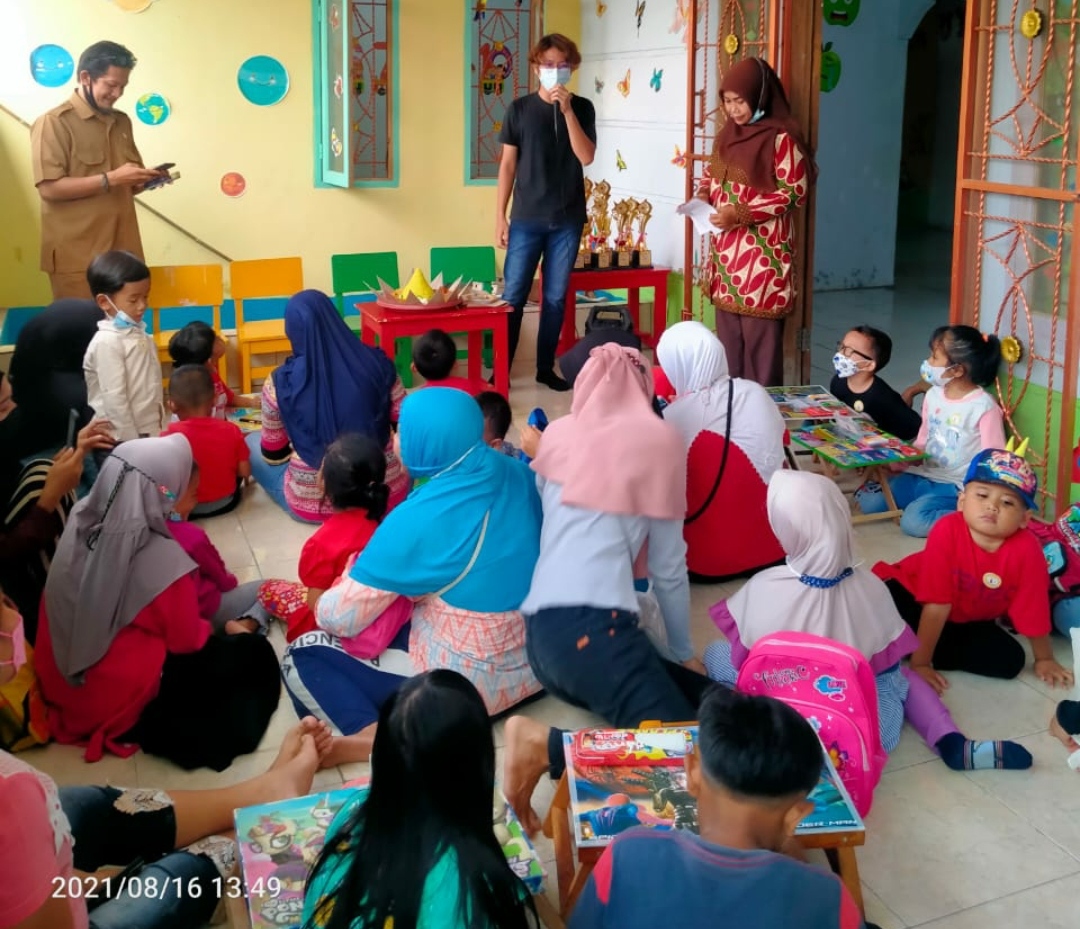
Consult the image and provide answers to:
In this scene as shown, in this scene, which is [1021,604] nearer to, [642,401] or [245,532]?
[642,401]

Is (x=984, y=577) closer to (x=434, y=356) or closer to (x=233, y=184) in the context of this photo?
(x=434, y=356)

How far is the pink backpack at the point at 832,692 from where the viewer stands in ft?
8.32

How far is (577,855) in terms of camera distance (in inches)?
88.1

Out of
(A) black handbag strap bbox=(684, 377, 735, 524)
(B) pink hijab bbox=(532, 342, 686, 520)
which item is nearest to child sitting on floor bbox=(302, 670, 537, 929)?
(B) pink hijab bbox=(532, 342, 686, 520)

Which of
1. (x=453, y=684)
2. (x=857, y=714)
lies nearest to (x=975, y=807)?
(x=857, y=714)

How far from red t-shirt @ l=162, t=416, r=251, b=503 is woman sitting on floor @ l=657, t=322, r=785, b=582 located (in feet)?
5.61

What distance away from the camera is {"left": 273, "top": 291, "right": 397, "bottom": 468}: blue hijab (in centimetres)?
427

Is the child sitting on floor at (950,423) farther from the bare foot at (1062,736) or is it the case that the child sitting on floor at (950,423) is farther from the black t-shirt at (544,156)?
the black t-shirt at (544,156)

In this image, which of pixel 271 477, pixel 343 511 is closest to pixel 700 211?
pixel 271 477

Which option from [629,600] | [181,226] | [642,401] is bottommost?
[629,600]

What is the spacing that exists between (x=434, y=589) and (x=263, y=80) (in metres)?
5.10

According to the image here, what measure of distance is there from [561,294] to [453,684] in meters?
4.71

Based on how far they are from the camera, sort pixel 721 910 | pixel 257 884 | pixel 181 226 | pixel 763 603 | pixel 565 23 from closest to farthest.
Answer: pixel 721 910 < pixel 257 884 < pixel 763 603 < pixel 181 226 < pixel 565 23

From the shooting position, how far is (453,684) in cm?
171
